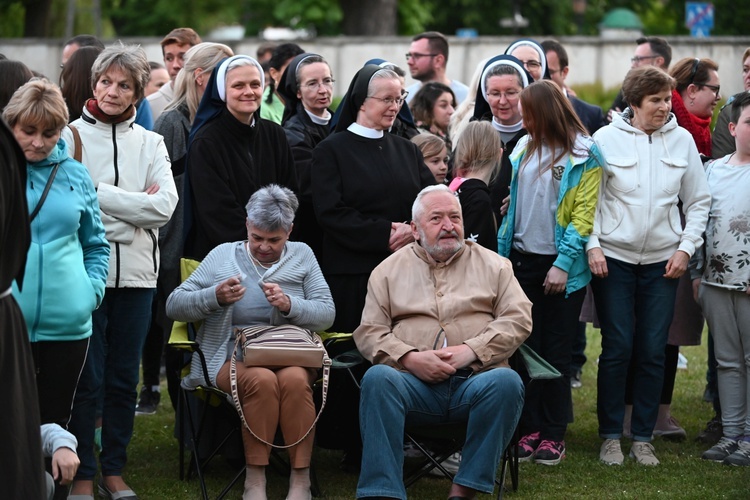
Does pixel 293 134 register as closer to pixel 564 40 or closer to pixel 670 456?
pixel 670 456

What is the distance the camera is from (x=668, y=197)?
6488mm

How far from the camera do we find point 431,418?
5672 millimetres

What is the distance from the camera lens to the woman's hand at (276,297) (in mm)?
5816

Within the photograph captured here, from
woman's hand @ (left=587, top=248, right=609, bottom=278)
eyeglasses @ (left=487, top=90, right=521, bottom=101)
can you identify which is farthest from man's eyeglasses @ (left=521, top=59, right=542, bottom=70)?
woman's hand @ (left=587, top=248, right=609, bottom=278)

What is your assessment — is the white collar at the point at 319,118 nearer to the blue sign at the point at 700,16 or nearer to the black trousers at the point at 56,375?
the black trousers at the point at 56,375

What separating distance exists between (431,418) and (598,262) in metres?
1.39

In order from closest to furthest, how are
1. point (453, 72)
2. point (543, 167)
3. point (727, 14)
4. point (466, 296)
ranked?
point (466, 296), point (543, 167), point (453, 72), point (727, 14)

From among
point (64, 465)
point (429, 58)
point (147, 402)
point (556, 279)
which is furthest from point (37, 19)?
point (64, 465)

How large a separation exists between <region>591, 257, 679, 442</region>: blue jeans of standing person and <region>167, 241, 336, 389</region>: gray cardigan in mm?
1600

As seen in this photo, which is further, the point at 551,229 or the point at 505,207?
the point at 505,207

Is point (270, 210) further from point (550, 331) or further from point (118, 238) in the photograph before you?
point (550, 331)

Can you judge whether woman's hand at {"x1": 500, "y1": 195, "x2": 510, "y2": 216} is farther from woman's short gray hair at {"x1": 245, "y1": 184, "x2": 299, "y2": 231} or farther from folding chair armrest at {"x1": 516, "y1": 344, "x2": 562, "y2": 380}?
woman's short gray hair at {"x1": 245, "y1": 184, "x2": 299, "y2": 231}

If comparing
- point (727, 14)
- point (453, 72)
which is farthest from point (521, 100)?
point (727, 14)

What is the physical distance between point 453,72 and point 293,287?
1270cm
